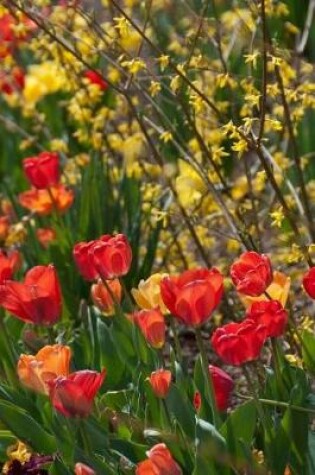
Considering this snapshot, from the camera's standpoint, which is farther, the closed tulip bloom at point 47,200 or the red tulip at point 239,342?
the closed tulip bloom at point 47,200

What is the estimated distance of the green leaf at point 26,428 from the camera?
7.02 ft

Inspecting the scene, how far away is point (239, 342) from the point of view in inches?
72.0

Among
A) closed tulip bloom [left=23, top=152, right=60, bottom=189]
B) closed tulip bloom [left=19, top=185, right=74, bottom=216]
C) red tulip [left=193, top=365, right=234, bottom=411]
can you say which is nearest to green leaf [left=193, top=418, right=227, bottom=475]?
red tulip [left=193, top=365, right=234, bottom=411]

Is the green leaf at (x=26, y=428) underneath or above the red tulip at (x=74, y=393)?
underneath

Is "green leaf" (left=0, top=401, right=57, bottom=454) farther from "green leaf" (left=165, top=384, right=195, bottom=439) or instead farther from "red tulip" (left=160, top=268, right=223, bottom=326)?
"red tulip" (left=160, top=268, right=223, bottom=326)

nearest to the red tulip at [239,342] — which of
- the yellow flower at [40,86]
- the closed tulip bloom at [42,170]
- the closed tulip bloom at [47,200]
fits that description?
the closed tulip bloom at [42,170]

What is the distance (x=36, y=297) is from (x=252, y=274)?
389 mm

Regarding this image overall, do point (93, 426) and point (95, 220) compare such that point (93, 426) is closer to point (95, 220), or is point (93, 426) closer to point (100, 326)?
point (100, 326)

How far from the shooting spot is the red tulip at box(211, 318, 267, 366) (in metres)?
1.83

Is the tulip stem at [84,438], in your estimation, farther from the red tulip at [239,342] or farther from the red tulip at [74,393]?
the red tulip at [239,342]

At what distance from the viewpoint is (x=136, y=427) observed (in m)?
2.05

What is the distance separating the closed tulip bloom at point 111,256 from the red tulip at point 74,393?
1.09 feet

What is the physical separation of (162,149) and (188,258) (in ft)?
1.27

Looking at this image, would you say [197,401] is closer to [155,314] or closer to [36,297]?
[155,314]
